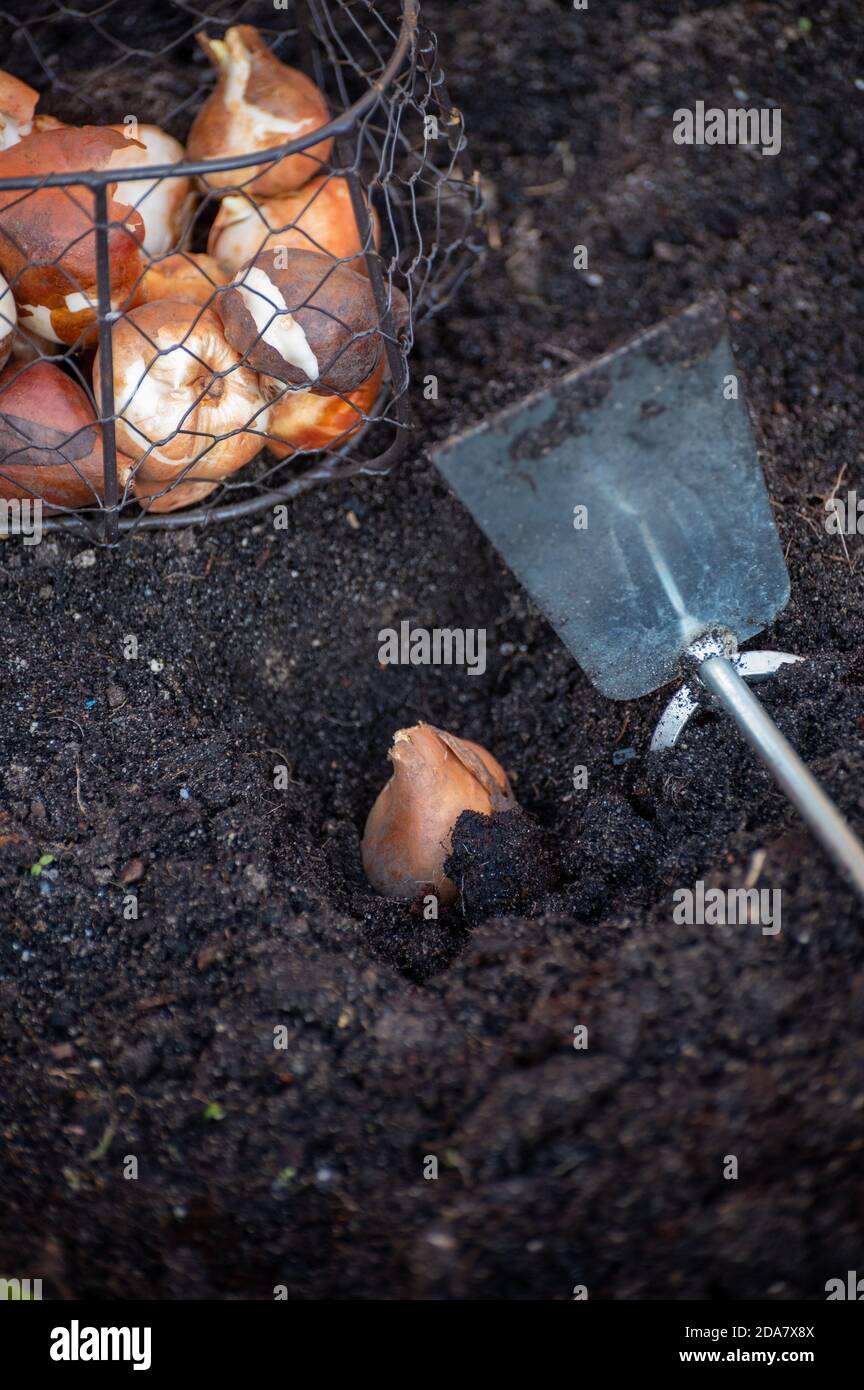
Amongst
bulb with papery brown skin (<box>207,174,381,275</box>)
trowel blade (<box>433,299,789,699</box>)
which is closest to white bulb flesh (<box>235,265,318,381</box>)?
bulb with papery brown skin (<box>207,174,381,275</box>)

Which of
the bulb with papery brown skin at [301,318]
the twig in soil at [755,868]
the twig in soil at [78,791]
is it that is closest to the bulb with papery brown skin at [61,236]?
the bulb with papery brown skin at [301,318]

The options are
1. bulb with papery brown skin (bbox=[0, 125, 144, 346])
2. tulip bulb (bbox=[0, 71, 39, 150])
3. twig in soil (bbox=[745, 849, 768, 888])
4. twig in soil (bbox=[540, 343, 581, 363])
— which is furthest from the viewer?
twig in soil (bbox=[540, 343, 581, 363])

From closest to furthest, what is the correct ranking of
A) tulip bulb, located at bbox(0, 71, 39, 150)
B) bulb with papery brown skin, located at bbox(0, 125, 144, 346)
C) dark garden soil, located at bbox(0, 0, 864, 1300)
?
dark garden soil, located at bbox(0, 0, 864, 1300) → bulb with papery brown skin, located at bbox(0, 125, 144, 346) → tulip bulb, located at bbox(0, 71, 39, 150)

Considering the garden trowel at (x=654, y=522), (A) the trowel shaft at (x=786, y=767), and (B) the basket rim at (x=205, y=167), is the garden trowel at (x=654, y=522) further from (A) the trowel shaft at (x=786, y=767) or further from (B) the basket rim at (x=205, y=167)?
(B) the basket rim at (x=205, y=167)

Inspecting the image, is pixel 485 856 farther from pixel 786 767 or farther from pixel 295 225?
pixel 295 225

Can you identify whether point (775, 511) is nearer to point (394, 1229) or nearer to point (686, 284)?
point (686, 284)

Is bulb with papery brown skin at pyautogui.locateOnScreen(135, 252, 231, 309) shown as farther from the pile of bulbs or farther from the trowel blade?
the trowel blade
